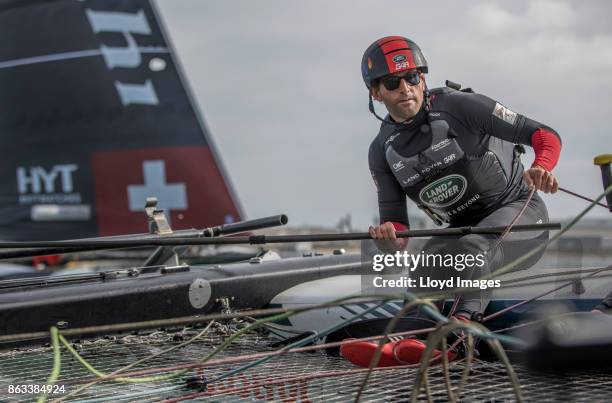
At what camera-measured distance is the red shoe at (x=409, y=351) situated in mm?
2432

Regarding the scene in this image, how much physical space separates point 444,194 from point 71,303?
139cm

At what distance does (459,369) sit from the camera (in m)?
2.45

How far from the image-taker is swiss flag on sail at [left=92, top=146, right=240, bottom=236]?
1015 cm

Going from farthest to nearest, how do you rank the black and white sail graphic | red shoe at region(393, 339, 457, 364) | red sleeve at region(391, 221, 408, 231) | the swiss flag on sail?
the black and white sail graphic, the swiss flag on sail, red sleeve at region(391, 221, 408, 231), red shoe at region(393, 339, 457, 364)

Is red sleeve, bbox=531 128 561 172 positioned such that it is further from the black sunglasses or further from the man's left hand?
the black sunglasses

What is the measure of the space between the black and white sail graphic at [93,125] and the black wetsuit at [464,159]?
7265mm

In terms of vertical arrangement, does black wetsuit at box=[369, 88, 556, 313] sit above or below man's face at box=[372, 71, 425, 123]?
below

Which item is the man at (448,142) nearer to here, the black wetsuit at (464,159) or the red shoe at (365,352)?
the black wetsuit at (464,159)

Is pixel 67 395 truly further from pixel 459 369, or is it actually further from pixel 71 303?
pixel 459 369

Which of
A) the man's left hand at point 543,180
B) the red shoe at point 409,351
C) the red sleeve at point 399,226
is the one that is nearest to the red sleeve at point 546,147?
the man's left hand at point 543,180

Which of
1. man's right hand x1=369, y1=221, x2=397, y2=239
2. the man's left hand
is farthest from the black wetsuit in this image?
the man's left hand

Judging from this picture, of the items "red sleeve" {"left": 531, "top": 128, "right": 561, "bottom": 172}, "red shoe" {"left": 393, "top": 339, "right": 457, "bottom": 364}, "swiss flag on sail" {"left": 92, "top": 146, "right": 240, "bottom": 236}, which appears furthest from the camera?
"swiss flag on sail" {"left": 92, "top": 146, "right": 240, "bottom": 236}

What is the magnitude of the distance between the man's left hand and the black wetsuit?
→ 369mm

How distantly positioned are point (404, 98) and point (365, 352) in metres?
1.02
